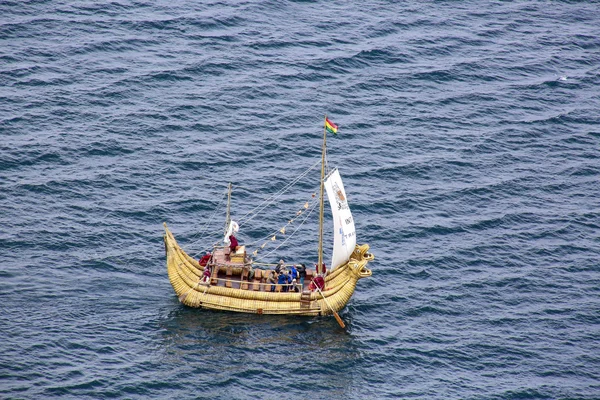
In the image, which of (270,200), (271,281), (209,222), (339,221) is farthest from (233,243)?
(270,200)

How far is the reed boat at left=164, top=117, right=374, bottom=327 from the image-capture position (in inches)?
3319

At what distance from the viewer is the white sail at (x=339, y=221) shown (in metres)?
84.8

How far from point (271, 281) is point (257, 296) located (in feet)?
7.60

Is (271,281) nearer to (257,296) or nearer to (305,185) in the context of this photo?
(257,296)

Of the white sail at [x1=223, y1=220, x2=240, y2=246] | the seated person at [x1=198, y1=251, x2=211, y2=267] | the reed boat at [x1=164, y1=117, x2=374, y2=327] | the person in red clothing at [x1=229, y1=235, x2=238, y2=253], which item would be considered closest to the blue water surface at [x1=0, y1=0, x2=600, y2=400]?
the reed boat at [x1=164, y1=117, x2=374, y2=327]

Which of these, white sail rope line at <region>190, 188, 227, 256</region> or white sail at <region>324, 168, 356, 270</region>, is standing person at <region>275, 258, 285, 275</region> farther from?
white sail rope line at <region>190, 188, 227, 256</region>

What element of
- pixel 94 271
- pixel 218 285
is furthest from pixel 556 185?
pixel 94 271

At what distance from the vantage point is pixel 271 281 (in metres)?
86.0

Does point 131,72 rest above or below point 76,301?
above

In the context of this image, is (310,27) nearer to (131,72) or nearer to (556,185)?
(131,72)

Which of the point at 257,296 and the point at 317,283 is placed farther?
the point at 317,283

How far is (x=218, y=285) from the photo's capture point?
8519 centimetres

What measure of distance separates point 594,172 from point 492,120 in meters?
13.7

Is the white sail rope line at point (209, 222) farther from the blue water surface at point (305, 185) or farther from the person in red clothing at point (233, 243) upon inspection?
the person in red clothing at point (233, 243)
